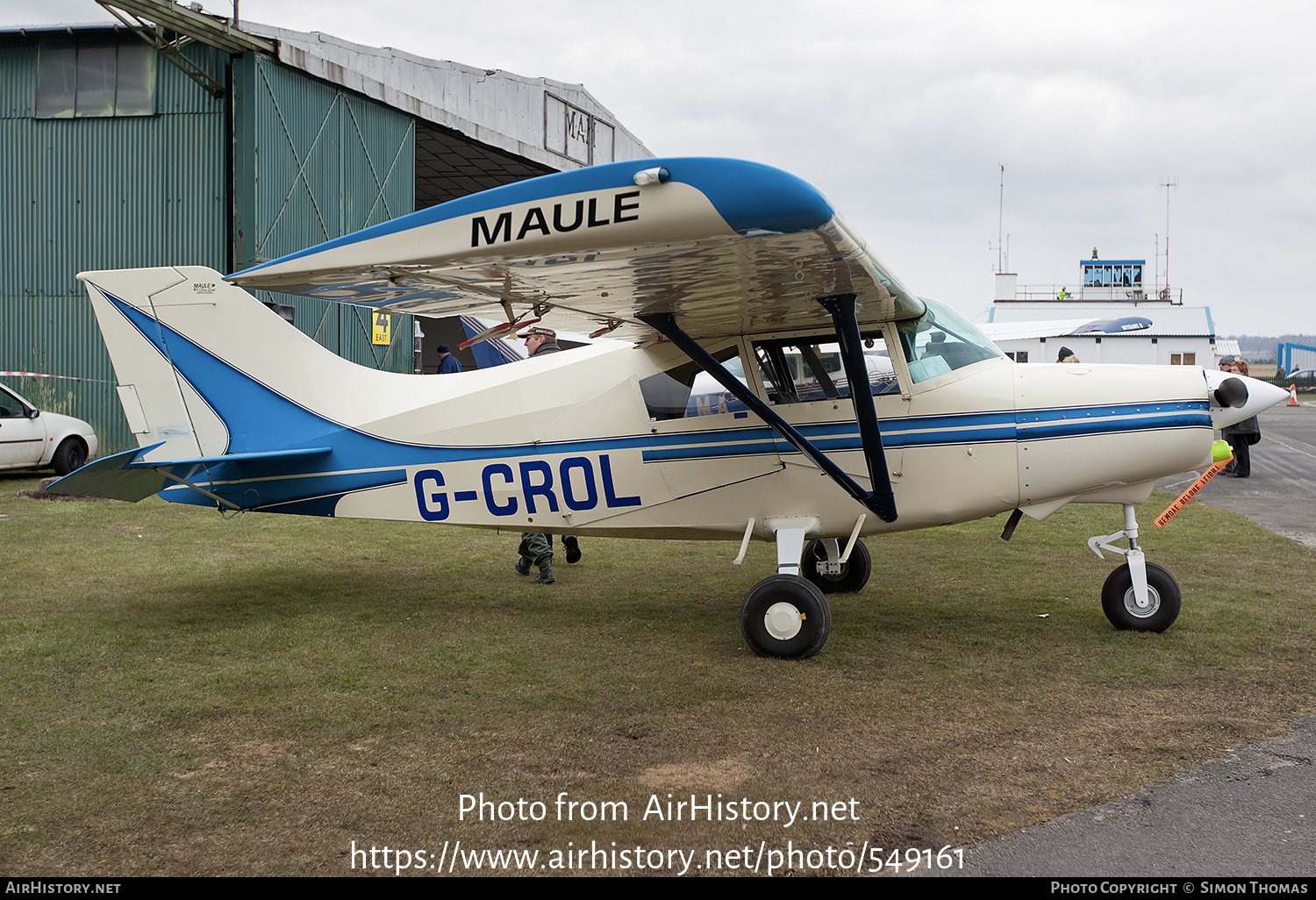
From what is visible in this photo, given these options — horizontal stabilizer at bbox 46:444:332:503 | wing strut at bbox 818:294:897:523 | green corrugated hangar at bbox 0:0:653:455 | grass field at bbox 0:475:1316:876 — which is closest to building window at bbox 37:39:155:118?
green corrugated hangar at bbox 0:0:653:455

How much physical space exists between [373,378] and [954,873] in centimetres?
545

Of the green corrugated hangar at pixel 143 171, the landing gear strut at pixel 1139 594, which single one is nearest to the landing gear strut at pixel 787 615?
the landing gear strut at pixel 1139 594

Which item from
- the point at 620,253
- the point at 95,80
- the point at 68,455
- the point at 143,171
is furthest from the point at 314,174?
the point at 620,253

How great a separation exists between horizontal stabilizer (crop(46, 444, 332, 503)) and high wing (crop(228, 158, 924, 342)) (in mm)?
1888

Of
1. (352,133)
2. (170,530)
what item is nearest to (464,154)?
(352,133)

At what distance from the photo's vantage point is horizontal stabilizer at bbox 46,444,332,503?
18.2 ft

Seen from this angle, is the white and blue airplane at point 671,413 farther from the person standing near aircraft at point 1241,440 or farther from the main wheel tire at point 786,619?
the person standing near aircraft at point 1241,440

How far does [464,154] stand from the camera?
23.0 meters

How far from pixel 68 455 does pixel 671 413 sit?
42.6 ft

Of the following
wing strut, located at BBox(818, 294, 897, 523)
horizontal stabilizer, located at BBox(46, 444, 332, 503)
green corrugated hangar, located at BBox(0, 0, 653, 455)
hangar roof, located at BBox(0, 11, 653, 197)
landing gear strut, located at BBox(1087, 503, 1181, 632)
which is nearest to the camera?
wing strut, located at BBox(818, 294, 897, 523)

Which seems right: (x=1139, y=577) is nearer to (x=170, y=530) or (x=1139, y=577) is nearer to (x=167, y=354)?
(x=167, y=354)

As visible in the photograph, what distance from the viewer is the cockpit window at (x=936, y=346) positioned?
19.2ft

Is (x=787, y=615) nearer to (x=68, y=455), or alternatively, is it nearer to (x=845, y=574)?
(x=845, y=574)

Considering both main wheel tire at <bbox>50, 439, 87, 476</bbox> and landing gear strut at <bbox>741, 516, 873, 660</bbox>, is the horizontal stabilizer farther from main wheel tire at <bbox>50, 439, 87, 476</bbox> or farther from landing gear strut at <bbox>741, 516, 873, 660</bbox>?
main wheel tire at <bbox>50, 439, 87, 476</bbox>
